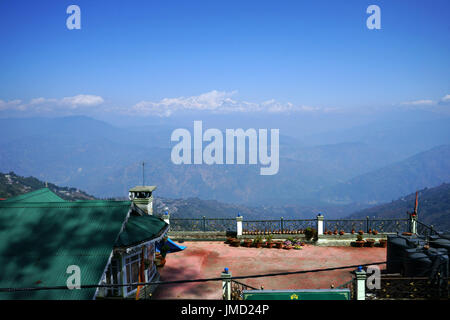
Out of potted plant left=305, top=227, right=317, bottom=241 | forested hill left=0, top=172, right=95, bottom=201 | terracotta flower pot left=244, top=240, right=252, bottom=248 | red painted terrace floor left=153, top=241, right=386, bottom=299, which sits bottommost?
forested hill left=0, top=172, right=95, bottom=201

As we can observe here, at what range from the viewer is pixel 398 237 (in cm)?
1769

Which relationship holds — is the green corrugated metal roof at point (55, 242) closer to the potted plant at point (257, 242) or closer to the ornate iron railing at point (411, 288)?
the potted plant at point (257, 242)

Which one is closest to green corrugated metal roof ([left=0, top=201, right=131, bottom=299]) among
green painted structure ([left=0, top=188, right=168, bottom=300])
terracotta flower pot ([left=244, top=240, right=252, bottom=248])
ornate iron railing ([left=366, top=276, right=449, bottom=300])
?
green painted structure ([left=0, top=188, right=168, bottom=300])

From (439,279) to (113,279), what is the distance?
1338 centimetres

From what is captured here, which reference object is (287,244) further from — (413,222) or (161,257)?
(161,257)

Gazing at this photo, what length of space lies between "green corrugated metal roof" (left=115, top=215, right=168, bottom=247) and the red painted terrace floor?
119 inches

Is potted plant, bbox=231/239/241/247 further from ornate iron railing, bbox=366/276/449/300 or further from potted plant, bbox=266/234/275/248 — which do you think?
ornate iron railing, bbox=366/276/449/300

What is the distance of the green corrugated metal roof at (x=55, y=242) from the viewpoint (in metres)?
12.7

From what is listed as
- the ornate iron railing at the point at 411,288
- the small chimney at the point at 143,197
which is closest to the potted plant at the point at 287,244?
the small chimney at the point at 143,197

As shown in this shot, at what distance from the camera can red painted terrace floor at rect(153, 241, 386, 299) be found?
17.5 m

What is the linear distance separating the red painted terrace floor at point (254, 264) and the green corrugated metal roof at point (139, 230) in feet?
9.88

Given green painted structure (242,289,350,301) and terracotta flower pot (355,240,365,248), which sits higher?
green painted structure (242,289,350,301)
